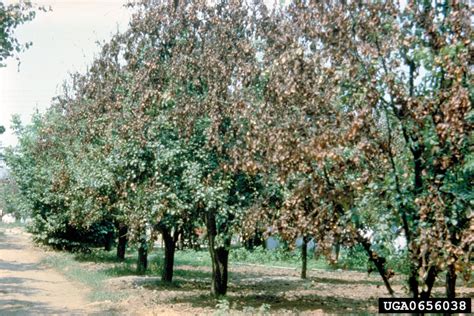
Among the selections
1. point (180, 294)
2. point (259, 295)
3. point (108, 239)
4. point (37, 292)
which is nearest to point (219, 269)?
point (180, 294)

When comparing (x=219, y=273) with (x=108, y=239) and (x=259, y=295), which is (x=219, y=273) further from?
(x=108, y=239)

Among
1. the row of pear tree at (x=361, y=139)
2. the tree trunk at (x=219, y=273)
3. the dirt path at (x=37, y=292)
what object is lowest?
the dirt path at (x=37, y=292)

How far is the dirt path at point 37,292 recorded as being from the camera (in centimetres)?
1472

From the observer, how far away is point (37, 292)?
1844cm

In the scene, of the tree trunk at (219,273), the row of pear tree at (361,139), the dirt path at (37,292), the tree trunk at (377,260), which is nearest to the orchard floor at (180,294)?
the dirt path at (37,292)

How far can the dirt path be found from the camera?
14.7 meters

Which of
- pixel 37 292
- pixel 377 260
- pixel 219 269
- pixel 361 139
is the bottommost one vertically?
pixel 37 292

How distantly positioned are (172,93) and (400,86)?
7604mm

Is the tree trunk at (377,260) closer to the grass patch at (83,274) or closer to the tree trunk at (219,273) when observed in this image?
the tree trunk at (219,273)

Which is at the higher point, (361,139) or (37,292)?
(361,139)

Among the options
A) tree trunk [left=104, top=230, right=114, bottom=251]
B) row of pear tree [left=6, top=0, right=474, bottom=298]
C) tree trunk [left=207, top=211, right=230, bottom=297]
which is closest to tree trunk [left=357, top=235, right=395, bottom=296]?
row of pear tree [left=6, top=0, right=474, bottom=298]

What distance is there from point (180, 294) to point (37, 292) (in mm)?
5150

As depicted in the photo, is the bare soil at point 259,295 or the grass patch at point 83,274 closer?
the bare soil at point 259,295

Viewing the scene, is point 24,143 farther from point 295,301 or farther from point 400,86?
point 400,86
